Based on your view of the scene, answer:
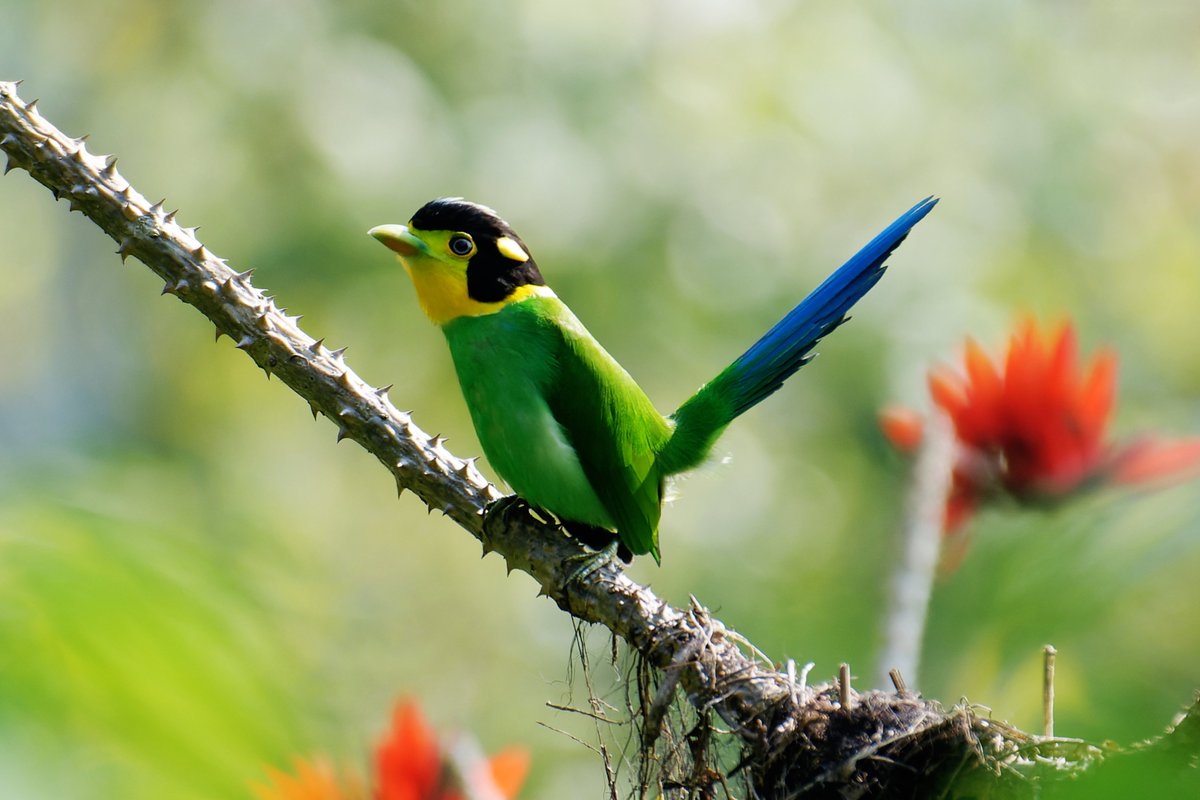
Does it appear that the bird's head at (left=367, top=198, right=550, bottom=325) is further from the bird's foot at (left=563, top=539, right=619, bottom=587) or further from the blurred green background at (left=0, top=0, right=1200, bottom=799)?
the blurred green background at (left=0, top=0, right=1200, bottom=799)

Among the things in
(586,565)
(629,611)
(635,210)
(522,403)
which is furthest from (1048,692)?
(635,210)

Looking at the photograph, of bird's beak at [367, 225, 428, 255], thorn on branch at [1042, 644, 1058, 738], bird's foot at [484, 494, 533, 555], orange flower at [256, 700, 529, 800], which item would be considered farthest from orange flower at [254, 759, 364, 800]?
bird's beak at [367, 225, 428, 255]

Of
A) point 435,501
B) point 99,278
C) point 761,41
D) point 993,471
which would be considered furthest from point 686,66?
point 435,501

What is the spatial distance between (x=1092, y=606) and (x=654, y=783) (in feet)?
5.79

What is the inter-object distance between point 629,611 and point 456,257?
1.51 m

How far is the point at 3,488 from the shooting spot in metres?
1.45

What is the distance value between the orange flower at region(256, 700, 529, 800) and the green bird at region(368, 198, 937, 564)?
0.84m

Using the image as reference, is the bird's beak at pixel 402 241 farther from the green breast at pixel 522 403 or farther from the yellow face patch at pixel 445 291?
the green breast at pixel 522 403

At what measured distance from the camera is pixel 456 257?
154 inches

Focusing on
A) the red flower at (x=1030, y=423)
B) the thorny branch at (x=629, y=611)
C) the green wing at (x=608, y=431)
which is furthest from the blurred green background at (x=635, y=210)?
the thorny branch at (x=629, y=611)

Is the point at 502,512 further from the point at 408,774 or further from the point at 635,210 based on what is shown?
the point at 635,210

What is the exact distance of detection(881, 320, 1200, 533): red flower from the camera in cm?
387

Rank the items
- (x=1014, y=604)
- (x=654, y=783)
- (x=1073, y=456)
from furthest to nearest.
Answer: (x=1073, y=456) → (x=654, y=783) → (x=1014, y=604)

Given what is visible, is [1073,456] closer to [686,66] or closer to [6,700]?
[6,700]
